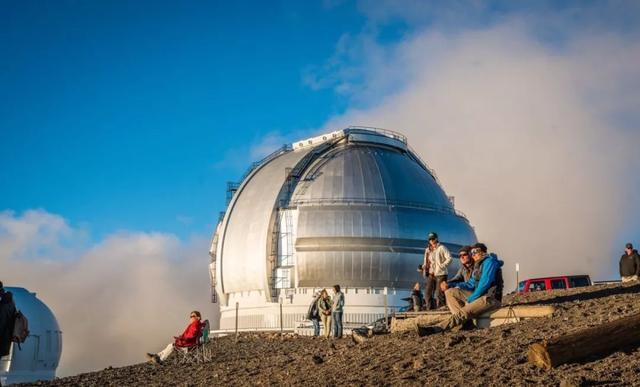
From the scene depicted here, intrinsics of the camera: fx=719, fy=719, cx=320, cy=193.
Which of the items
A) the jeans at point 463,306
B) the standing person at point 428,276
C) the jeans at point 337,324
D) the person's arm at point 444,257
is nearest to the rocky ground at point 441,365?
the jeans at point 463,306

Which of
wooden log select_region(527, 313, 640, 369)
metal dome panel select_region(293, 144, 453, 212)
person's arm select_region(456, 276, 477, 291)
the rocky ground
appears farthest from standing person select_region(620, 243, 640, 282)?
metal dome panel select_region(293, 144, 453, 212)

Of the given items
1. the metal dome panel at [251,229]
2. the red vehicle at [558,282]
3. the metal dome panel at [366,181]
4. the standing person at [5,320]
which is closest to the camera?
the standing person at [5,320]

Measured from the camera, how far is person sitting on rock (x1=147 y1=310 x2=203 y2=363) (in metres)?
16.8

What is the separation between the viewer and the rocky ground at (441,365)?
837cm

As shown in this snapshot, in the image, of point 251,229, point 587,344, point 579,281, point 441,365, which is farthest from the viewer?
point 251,229

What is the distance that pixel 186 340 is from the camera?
55.1ft

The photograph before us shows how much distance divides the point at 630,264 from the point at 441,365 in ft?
51.2

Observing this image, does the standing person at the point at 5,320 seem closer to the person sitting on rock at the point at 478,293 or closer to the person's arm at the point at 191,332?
the person's arm at the point at 191,332

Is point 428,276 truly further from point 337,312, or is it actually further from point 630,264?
point 630,264

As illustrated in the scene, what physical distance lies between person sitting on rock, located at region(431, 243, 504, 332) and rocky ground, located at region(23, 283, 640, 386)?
455 millimetres

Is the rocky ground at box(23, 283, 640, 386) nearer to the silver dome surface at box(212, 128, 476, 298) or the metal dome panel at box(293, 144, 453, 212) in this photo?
the silver dome surface at box(212, 128, 476, 298)

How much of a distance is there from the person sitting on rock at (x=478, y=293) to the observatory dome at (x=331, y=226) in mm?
27166

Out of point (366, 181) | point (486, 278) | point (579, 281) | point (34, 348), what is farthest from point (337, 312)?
point (366, 181)

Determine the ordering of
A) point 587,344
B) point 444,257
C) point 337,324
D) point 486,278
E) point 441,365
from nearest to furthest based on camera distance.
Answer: point 587,344 < point 441,365 < point 486,278 < point 444,257 < point 337,324
